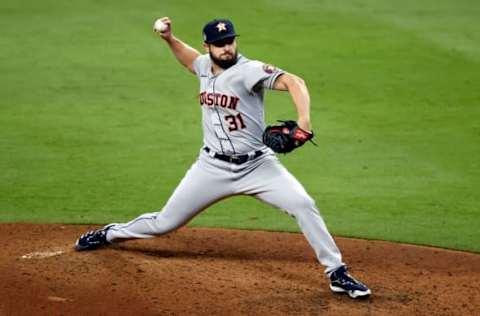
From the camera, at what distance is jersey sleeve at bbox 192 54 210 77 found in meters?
7.74

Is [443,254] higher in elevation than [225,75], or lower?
lower

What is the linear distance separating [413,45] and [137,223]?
7343 millimetres

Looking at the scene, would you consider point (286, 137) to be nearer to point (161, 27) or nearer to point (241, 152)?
point (241, 152)

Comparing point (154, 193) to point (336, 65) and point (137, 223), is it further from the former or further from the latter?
point (336, 65)

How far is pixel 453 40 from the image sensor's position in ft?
48.1

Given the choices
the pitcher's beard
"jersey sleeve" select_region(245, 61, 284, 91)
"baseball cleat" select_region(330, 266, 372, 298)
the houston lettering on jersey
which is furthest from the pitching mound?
the pitcher's beard

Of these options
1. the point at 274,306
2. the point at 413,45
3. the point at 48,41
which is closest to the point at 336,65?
the point at 413,45

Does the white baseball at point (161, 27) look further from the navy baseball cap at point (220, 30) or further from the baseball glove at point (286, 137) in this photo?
the baseball glove at point (286, 137)

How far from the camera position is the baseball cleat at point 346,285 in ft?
23.6

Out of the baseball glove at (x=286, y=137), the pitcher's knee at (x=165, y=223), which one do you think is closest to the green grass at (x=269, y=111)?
the pitcher's knee at (x=165, y=223)

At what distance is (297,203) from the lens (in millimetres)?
7332

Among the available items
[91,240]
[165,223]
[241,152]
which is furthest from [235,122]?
[91,240]

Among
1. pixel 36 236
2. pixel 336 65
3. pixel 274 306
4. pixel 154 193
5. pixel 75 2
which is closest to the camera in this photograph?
pixel 274 306

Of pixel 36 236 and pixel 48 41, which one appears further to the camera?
pixel 48 41
